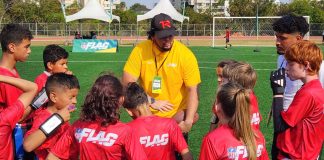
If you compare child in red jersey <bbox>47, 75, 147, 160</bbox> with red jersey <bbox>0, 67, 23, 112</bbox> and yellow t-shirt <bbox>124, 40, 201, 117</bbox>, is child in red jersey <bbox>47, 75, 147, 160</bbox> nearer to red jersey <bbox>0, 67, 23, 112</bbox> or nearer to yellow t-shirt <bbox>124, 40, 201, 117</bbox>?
red jersey <bbox>0, 67, 23, 112</bbox>

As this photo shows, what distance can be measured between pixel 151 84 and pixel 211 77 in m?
11.0

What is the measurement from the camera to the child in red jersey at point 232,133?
11.0 feet

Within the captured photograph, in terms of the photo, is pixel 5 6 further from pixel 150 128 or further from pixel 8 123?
pixel 150 128

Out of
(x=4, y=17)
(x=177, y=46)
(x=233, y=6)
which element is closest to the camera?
(x=177, y=46)

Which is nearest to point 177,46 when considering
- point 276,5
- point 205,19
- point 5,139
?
point 5,139

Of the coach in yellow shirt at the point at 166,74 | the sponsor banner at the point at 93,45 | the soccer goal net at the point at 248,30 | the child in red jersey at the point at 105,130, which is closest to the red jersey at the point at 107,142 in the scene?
the child in red jersey at the point at 105,130

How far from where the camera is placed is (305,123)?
359 cm

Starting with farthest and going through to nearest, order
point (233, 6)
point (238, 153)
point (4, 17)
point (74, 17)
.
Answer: point (233, 6)
point (4, 17)
point (74, 17)
point (238, 153)

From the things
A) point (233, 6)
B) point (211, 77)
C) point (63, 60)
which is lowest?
point (211, 77)

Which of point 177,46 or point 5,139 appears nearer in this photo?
point 5,139

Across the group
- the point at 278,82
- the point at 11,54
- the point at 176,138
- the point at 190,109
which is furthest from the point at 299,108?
the point at 11,54

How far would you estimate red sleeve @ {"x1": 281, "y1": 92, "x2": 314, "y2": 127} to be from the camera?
11.5 ft

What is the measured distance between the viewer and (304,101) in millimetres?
3490

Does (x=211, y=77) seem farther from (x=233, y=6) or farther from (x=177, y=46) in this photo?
(x=233, y=6)
